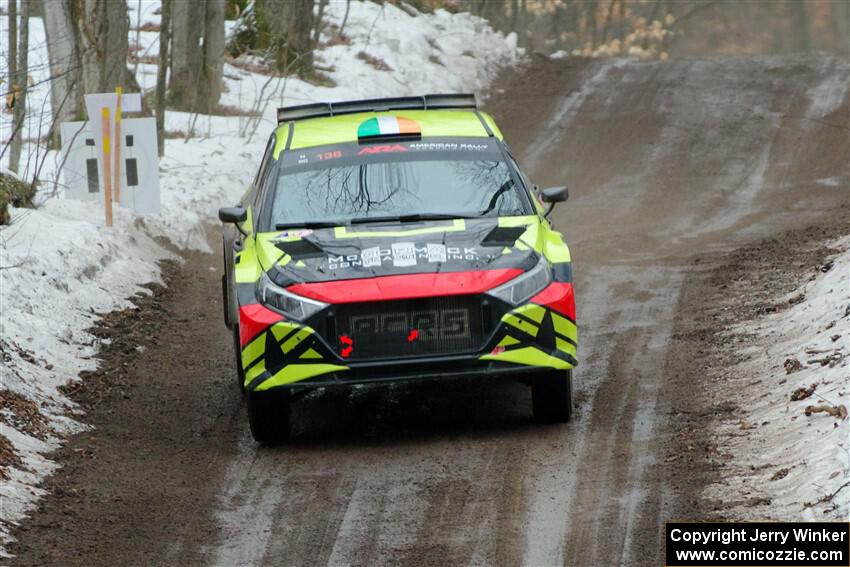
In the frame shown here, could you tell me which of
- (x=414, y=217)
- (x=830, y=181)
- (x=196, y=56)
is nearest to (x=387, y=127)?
(x=414, y=217)

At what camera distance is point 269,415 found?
837 cm

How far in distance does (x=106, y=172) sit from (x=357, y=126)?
5037 millimetres

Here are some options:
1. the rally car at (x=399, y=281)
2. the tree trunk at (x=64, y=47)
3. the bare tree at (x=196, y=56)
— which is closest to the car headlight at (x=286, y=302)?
the rally car at (x=399, y=281)

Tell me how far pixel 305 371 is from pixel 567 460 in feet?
5.19

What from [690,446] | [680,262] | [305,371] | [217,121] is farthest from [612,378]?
[217,121]

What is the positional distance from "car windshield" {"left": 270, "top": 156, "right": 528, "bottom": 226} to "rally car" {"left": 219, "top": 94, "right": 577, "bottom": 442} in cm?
1

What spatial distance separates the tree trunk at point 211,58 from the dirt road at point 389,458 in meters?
7.81

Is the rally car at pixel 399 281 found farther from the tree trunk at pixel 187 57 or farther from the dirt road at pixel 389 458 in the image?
the tree trunk at pixel 187 57

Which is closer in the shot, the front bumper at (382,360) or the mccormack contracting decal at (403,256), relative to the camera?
the front bumper at (382,360)

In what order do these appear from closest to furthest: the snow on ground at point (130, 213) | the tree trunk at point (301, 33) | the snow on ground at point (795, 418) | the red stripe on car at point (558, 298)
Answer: the snow on ground at point (795, 418) → the red stripe on car at point (558, 298) → the snow on ground at point (130, 213) → the tree trunk at point (301, 33)

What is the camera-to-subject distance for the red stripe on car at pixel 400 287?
790cm

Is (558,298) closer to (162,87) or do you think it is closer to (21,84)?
(21,84)

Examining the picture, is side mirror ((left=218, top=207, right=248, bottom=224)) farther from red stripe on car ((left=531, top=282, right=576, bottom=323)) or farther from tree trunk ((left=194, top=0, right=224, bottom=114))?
tree trunk ((left=194, top=0, right=224, bottom=114))

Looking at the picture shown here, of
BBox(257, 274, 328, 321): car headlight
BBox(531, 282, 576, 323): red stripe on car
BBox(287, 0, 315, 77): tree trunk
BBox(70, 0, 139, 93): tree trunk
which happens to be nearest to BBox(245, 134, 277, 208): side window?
BBox(257, 274, 328, 321): car headlight
